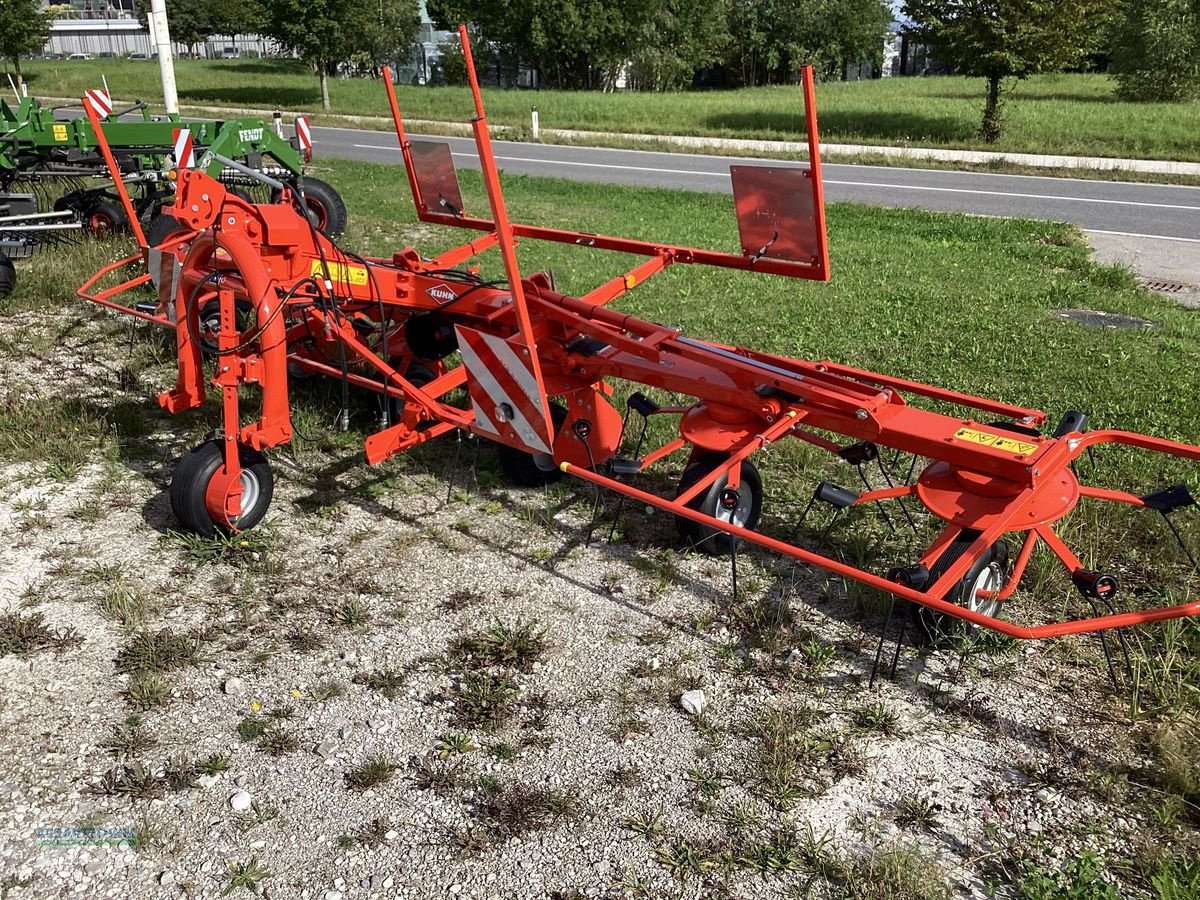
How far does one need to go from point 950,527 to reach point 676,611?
1.21 meters

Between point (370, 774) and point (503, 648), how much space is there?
839 millimetres

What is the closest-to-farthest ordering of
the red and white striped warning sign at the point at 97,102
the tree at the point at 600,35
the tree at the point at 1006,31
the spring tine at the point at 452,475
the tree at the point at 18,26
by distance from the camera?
1. the spring tine at the point at 452,475
2. the red and white striped warning sign at the point at 97,102
3. the tree at the point at 1006,31
4. the tree at the point at 18,26
5. the tree at the point at 600,35

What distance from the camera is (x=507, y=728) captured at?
3.54 metres

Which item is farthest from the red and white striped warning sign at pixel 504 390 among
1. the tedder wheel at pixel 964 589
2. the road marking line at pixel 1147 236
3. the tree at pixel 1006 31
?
the tree at pixel 1006 31

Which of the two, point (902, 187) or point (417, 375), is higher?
point (902, 187)

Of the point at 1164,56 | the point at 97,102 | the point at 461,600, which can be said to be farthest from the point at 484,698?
the point at 1164,56

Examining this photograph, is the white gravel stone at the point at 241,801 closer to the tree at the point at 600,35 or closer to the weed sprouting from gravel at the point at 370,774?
the weed sprouting from gravel at the point at 370,774

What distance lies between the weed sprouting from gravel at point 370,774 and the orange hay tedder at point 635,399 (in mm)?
1366

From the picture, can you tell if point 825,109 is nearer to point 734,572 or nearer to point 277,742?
point 734,572

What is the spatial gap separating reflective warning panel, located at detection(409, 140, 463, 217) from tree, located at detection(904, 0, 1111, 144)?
17946 millimetres

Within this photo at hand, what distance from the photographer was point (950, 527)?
12.6 feet

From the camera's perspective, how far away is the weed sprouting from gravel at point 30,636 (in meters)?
3.91

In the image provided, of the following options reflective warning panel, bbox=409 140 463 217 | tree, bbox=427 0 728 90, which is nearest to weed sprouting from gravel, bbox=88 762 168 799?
reflective warning panel, bbox=409 140 463 217

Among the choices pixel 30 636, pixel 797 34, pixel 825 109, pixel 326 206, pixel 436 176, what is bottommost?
pixel 30 636
